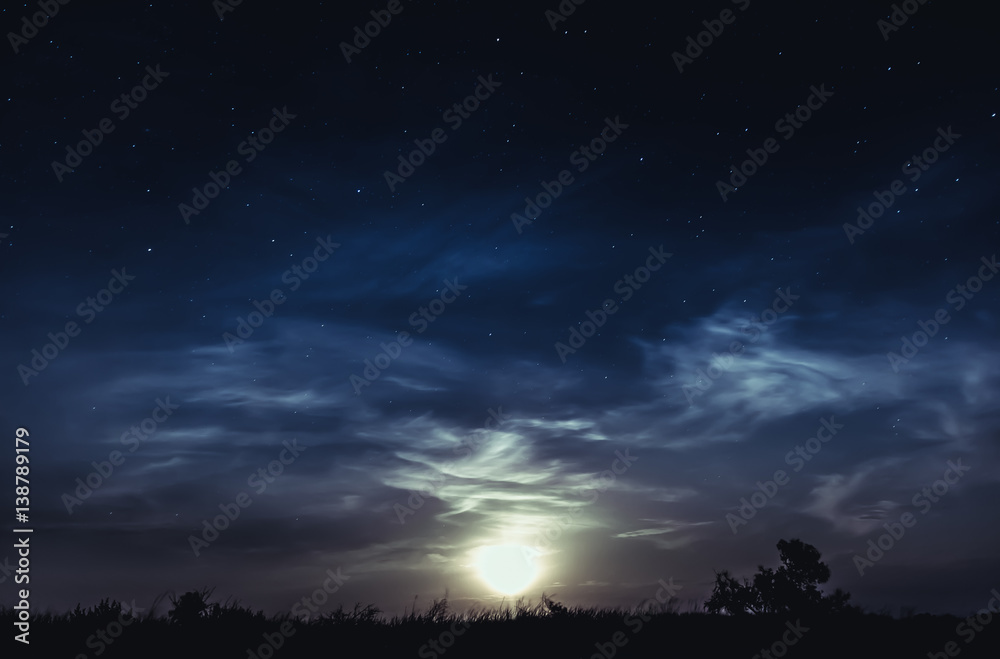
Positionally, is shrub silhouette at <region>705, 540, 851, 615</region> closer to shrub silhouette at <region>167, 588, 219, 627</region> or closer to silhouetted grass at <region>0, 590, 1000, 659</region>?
silhouetted grass at <region>0, 590, 1000, 659</region>

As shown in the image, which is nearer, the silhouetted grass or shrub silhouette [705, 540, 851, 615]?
the silhouetted grass

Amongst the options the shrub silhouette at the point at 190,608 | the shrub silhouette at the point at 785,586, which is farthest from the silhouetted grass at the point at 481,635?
the shrub silhouette at the point at 785,586

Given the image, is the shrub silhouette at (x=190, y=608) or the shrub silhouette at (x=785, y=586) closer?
the shrub silhouette at (x=190, y=608)

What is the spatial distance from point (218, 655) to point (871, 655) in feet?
30.8

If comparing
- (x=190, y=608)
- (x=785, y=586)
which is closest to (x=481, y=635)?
(x=190, y=608)

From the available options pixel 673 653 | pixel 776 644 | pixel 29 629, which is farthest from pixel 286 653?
pixel 776 644

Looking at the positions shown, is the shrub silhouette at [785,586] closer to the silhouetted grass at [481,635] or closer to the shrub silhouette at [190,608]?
the silhouetted grass at [481,635]

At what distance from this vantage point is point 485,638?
10102mm

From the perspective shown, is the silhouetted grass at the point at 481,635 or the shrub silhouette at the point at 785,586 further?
the shrub silhouette at the point at 785,586

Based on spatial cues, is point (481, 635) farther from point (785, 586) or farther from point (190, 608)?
point (785, 586)

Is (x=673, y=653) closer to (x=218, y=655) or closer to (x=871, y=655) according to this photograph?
(x=871, y=655)

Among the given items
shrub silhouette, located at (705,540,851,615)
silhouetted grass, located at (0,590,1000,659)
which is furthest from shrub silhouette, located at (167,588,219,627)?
shrub silhouette, located at (705,540,851,615)

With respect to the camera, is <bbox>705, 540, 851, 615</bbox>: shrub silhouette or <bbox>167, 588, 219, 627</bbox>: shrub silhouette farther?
<bbox>705, 540, 851, 615</bbox>: shrub silhouette

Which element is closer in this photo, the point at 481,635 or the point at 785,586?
the point at 481,635
